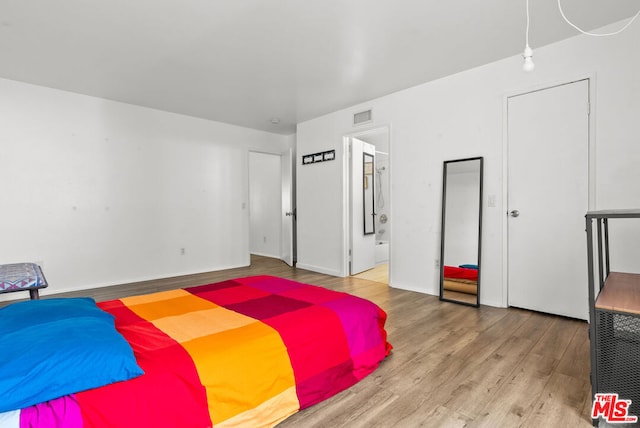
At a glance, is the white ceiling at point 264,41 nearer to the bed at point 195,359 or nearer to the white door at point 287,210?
the white door at point 287,210

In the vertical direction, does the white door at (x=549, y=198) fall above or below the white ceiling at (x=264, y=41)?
below

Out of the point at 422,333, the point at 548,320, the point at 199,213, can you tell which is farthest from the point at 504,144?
the point at 199,213

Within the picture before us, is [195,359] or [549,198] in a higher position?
[549,198]

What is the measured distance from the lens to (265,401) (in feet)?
5.14

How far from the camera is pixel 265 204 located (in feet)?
25.4

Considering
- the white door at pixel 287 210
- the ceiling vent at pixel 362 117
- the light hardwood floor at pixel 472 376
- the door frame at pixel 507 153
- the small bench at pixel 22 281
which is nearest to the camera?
the light hardwood floor at pixel 472 376

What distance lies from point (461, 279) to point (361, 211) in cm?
201

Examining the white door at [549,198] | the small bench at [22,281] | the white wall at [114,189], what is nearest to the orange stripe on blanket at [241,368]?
the small bench at [22,281]

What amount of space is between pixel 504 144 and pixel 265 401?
3.23 m

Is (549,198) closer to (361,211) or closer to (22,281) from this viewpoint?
(361,211)
